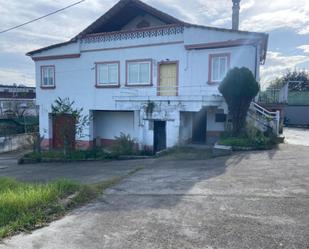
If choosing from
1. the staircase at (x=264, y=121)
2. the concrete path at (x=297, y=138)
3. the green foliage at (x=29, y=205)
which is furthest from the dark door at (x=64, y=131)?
the concrete path at (x=297, y=138)

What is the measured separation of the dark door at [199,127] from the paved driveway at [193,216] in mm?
8606

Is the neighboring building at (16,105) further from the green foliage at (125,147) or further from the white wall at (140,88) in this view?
the green foliage at (125,147)

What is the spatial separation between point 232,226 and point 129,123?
→ 15.2m

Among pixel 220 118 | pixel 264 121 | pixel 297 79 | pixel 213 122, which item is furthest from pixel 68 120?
pixel 297 79

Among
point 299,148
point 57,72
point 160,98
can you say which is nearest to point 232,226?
point 299,148

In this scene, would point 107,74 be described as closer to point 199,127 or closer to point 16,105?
point 199,127

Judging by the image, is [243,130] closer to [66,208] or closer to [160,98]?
[160,98]

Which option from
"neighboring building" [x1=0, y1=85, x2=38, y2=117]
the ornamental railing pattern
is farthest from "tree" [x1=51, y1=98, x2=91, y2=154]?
"neighboring building" [x1=0, y1=85, x2=38, y2=117]

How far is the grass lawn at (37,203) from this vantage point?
4.83 m

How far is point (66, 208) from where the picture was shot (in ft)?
18.7

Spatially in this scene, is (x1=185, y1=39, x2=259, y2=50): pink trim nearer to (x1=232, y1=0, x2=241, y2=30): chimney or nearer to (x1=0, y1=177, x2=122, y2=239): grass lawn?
(x1=232, y1=0, x2=241, y2=30): chimney

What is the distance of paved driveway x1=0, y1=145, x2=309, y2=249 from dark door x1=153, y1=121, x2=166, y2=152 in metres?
8.11

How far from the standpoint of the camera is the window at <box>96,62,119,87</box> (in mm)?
18938

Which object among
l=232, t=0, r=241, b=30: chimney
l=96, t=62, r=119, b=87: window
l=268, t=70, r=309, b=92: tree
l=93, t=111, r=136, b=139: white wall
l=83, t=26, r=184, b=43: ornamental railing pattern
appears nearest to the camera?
l=83, t=26, r=184, b=43: ornamental railing pattern
